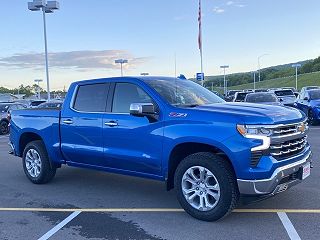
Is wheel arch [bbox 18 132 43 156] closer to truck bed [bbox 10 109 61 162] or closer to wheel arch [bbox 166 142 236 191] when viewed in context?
truck bed [bbox 10 109 61 162]

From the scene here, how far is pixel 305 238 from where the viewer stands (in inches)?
184

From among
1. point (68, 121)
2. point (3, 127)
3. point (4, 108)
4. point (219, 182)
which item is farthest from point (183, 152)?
point (4, 108)

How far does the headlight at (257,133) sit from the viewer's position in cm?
497

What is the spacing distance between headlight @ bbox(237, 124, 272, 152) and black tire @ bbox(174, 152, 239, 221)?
0.48m

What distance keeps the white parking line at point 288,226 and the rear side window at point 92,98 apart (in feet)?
9.94

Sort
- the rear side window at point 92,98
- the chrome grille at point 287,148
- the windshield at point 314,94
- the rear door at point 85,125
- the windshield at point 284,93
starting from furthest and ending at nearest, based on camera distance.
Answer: the windshield at point 284,93 → the windshield at point 314,94 → the rear side window at point 92,98 → the rear door at point 85,125 → the chrome grille at point 287,148

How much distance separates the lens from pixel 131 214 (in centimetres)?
583

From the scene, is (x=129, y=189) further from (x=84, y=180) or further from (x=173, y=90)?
(x=173, y=90)

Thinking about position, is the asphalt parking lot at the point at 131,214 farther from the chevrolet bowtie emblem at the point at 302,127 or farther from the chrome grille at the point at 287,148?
the chevrolet bowtie emblem at the point at 302,127

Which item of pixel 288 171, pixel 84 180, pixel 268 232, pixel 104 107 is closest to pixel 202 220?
pixel 268 232

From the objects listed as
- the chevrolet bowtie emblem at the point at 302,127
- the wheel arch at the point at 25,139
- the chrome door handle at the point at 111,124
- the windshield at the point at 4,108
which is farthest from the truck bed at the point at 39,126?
the windshield at the point at 4,108

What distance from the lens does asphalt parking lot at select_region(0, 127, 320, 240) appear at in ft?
16.5

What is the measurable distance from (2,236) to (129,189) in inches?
101

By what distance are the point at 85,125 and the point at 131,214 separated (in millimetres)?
1705
